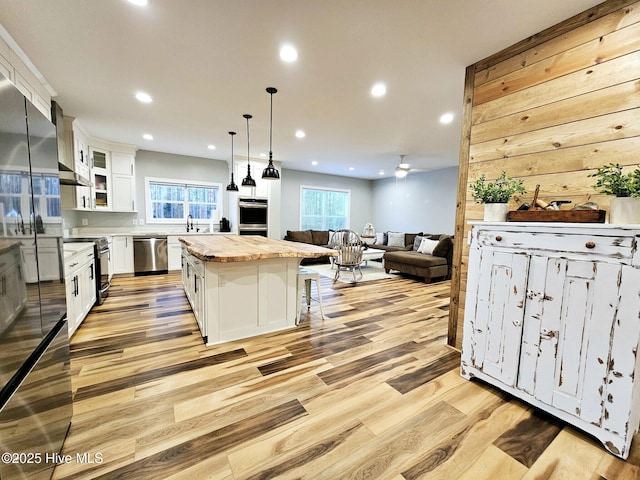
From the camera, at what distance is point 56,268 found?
1.44m

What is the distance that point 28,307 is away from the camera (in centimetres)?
112

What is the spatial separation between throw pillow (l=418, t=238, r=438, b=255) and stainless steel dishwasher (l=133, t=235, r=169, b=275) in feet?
18.3

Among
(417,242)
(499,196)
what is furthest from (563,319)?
(417,242)

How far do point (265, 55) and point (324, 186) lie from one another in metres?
6.29

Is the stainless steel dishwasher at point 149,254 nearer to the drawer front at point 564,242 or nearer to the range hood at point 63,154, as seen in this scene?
the range hood at point 63,154

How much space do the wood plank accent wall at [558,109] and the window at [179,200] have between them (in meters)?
5.77

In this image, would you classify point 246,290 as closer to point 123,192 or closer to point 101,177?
point 123,192

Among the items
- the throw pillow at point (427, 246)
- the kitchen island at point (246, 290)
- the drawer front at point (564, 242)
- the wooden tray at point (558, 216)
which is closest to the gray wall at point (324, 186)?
the throw pillow at point (427, 246)

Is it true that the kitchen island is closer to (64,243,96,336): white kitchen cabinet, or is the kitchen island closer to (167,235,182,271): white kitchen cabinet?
(64,243,96,336): white kitchen cabinet

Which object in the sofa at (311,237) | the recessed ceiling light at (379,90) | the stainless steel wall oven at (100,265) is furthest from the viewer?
the sofa at (311,237)

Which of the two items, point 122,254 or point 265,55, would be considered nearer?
point 265,55

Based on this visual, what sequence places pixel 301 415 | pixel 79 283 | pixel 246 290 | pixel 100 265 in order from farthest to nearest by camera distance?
pixel 100 265, pixel 79 283, pixel 246 290, pixel 301 415

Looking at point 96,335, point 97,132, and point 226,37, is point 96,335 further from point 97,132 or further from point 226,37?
point 97,132

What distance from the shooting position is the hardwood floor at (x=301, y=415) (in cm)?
138
